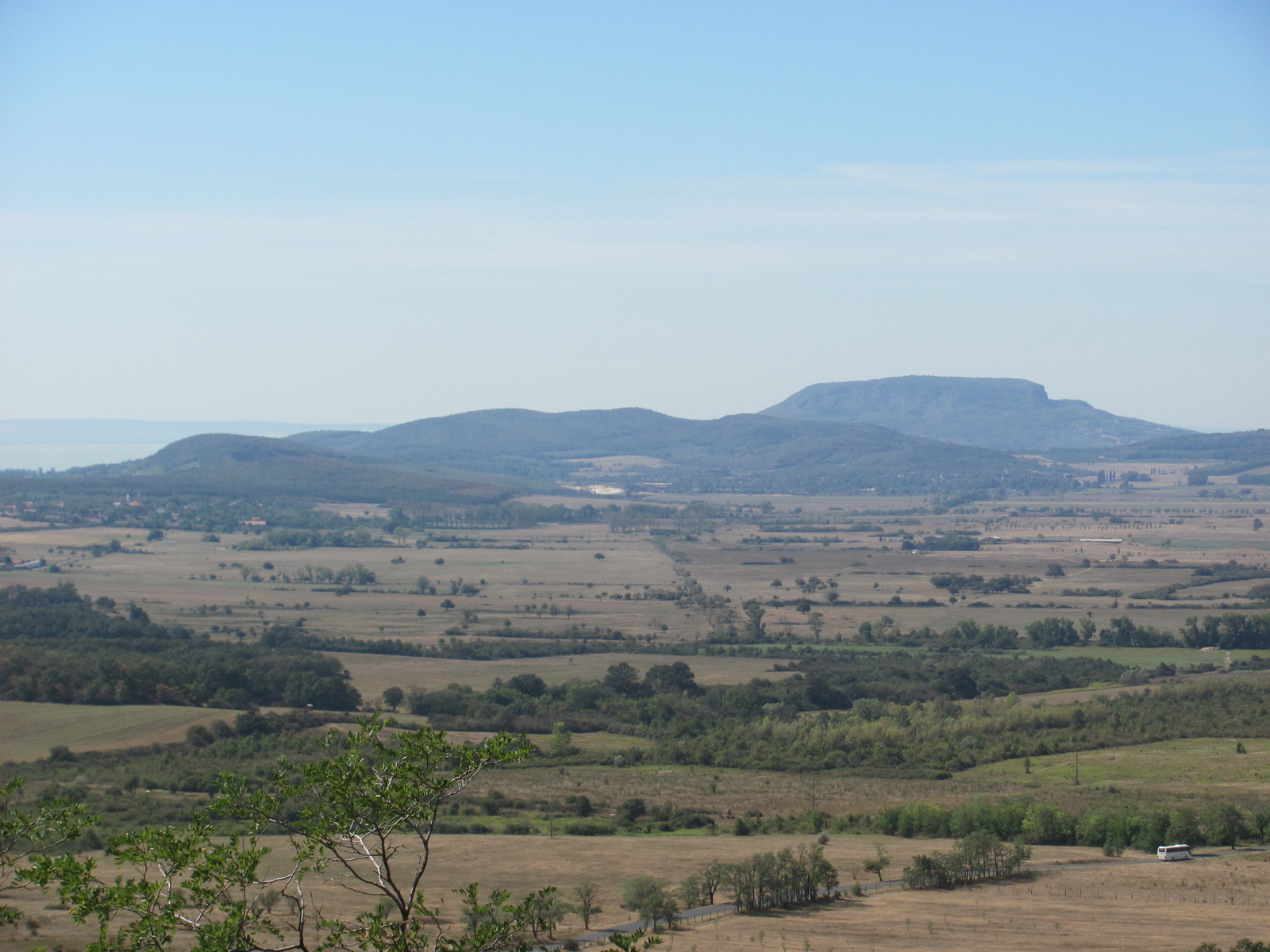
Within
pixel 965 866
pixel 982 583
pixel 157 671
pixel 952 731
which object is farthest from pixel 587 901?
pixel 982 583

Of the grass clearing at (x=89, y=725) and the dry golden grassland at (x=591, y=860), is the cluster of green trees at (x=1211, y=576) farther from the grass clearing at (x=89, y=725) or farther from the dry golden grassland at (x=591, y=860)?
the grass clearing at (x=89, y=725)

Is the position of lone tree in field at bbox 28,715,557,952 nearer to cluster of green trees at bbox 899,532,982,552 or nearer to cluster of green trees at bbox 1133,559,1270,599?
cluster of green trees at bbox 1133,559,1270,599

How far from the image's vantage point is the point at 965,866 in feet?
110

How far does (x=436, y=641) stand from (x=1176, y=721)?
45.8m

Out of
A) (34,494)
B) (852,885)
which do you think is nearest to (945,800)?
(852,885)

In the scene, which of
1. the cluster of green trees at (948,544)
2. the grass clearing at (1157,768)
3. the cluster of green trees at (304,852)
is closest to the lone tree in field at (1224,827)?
the grass clearing at (1157,768)

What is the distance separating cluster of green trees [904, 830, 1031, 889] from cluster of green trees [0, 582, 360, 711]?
112 feet

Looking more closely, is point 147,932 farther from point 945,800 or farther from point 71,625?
point 71,625

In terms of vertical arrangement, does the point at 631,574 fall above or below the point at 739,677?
above

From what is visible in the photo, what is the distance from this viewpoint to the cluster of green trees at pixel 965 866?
109 ft

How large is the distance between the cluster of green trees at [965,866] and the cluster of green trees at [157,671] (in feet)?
112

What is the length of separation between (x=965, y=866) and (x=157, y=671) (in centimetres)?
4447

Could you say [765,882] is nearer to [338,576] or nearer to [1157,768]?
[1157,768]

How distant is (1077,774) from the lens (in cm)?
4738
